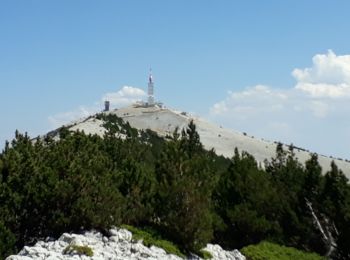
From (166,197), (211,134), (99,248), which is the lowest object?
(99,248)

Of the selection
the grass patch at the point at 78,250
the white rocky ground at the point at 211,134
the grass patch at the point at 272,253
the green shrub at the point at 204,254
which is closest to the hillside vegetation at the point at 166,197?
the green shrub at the point at 204,254

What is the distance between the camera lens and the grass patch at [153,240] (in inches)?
834

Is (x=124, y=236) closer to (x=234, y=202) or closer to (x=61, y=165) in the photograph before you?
(x=61, y=165)

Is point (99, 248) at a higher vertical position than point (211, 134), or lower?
lower

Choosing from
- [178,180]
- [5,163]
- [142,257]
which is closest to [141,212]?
[178,180]

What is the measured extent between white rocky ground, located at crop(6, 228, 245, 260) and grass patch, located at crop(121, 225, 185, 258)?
259 millimetres

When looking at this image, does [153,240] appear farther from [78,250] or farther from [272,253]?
[272,253]

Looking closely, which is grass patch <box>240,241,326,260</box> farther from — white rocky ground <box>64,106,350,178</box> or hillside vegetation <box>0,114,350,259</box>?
white rocky ground <box>64,106,350,178</box>

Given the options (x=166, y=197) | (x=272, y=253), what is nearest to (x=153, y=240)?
(x=166, y=197)

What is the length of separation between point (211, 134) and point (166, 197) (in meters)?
80.4

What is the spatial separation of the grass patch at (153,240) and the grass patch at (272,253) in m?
4.39

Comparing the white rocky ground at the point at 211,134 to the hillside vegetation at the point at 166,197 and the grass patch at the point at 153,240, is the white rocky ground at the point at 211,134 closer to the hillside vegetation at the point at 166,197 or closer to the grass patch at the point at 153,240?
the hillside vegetation at the point at 166,197

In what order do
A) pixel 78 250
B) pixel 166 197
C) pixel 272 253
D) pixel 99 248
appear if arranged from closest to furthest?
pixel 78 250
pixel 99 248
pixel 166 197
pixel 272 253

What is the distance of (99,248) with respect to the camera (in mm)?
19562
